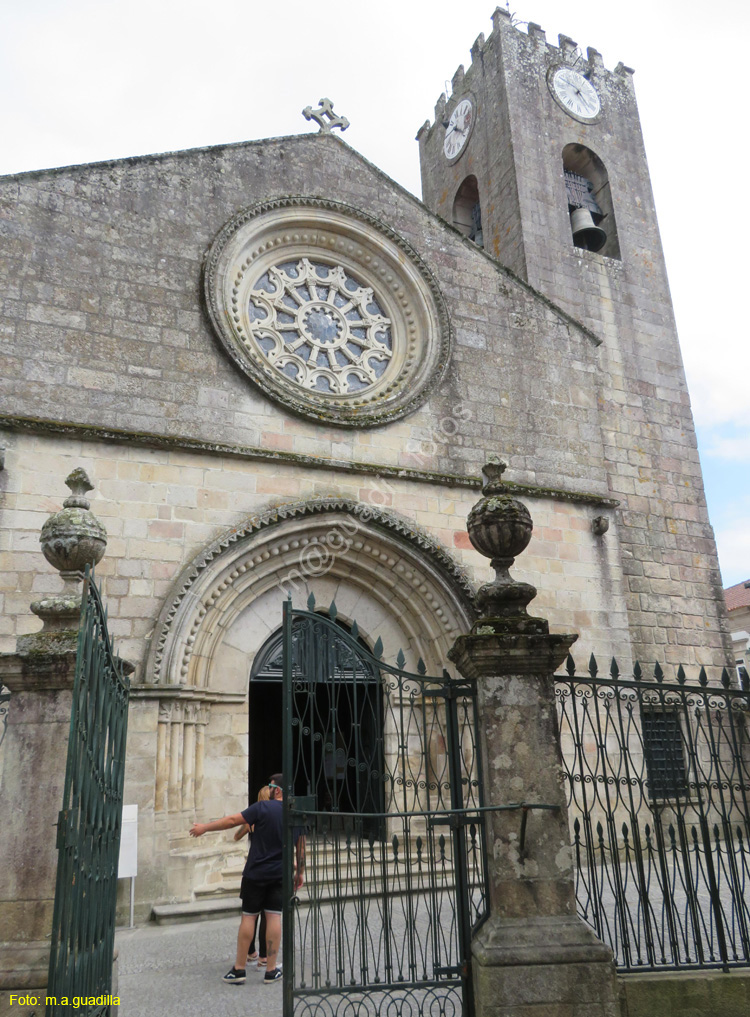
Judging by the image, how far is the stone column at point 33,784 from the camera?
3832mm

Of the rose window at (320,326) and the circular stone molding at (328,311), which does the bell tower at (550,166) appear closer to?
the circular stone molding at (328,311)

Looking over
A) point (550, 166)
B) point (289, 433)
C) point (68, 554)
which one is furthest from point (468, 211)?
point (68, 554)

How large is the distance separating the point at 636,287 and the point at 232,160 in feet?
23.3

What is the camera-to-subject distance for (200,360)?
873 cm

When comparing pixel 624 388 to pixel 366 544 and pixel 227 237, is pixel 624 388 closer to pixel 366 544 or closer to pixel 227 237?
pixel 366 544

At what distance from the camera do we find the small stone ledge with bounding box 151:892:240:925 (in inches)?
265

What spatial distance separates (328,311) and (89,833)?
25.1 feet

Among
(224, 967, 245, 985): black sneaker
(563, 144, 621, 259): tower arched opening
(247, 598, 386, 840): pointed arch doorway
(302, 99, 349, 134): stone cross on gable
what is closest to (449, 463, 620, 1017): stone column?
(247, 598, 386, 840): pointed arch doorway

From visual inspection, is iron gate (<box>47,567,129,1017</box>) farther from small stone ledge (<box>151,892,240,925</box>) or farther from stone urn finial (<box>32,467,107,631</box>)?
small stone ledge (<box>151,892,240,925</box>)

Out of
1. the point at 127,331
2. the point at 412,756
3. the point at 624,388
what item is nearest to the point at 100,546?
the point at 127,331

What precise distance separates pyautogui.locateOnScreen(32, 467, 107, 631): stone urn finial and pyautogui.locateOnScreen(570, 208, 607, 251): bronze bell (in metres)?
11.3

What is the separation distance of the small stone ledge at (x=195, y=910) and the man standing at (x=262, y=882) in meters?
1.67

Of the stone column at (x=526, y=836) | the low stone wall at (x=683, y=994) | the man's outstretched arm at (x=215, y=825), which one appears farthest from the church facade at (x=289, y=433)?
the low stone wall at (x=683, y=994)

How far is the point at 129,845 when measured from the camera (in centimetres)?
663
